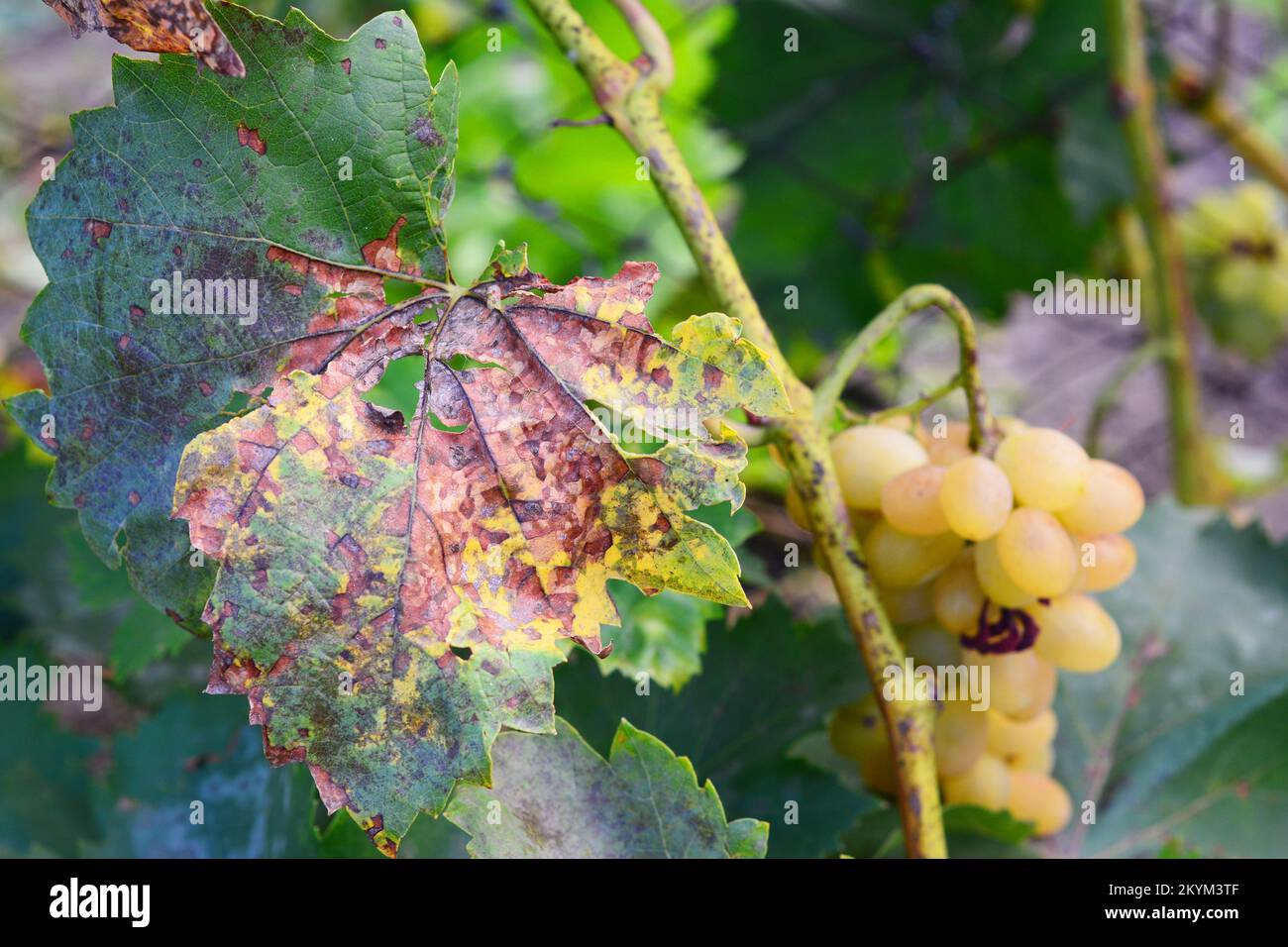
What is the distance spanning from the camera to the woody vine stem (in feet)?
1.89

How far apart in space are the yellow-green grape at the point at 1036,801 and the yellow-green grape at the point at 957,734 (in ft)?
0.30

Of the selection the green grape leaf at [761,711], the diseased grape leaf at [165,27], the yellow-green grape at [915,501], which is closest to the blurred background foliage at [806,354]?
the green grape leaf at [761,711]

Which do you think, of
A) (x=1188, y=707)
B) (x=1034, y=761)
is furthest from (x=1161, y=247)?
(x=1034, y=761)

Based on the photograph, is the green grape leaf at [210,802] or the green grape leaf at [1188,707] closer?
the green grape leaf at [210,802]

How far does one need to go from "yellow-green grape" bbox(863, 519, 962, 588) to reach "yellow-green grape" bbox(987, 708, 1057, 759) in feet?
0.45

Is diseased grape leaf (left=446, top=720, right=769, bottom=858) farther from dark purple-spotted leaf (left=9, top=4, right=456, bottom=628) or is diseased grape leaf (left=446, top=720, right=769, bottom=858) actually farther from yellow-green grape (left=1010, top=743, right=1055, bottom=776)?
yellow-green grape (left=1010, top=743, right=1055, bottom=776)

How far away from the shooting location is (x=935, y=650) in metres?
0.67

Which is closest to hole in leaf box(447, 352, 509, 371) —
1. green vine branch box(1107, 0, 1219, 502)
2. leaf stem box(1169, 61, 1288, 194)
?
green vine branch box(1107, 0, 1219, 502)

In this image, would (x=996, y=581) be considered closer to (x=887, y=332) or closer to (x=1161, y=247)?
(x=887, y=332)

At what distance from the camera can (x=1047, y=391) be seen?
6.18 ft

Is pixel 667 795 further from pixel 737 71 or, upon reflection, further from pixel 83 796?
pixel 737 71

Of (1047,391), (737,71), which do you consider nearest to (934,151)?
(737,71)

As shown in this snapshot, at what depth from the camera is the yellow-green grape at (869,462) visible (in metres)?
0.62

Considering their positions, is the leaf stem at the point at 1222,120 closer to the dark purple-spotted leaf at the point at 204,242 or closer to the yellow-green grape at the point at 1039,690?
the yellow-green grape at the point at 1039,690
